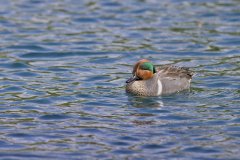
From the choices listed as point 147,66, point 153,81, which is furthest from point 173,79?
point 147,66

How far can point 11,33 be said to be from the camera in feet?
60.3

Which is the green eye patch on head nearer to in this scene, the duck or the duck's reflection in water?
the duck

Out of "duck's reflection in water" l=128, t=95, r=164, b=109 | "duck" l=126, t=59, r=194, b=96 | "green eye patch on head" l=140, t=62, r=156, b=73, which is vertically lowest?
"duck's reflection in water" l=128, t=95, r=164, b=109

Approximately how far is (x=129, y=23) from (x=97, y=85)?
5301 mm

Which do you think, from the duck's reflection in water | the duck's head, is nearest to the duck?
the duck's head

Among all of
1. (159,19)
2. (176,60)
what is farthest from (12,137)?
(159,19)

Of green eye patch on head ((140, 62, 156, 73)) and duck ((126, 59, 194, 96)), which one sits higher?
green eye patch on head ((140, 62, 156, 73))

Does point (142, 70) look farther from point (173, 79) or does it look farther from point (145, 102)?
point (145, 102)

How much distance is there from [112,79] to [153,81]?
45.5 inches

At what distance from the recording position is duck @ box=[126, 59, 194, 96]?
13.8 meters

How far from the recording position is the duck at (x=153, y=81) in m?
13.8

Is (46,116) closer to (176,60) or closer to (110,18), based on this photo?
(176,60)

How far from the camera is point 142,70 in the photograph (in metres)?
13.8

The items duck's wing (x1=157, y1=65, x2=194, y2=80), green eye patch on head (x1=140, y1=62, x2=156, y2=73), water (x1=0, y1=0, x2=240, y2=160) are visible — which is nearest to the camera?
water (x1=0, y1=0, x2=240, y2=160)
